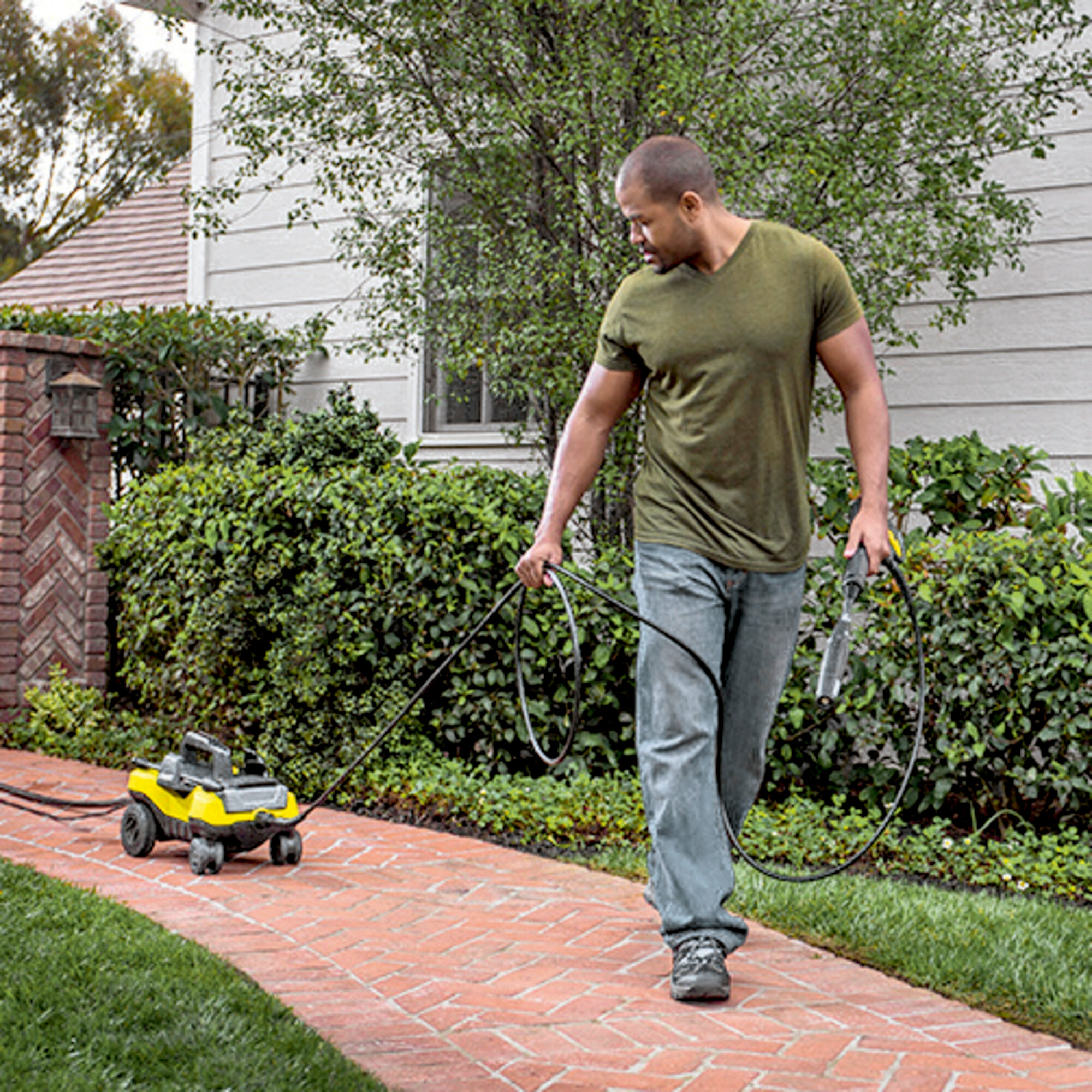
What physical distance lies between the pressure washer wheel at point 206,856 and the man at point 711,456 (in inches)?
64.0

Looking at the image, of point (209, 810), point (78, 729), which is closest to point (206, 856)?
point (209, 810)

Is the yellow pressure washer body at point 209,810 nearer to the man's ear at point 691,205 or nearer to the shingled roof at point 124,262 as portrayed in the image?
the man's ear at point 691,205

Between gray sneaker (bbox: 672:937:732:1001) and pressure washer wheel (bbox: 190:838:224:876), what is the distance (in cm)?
177

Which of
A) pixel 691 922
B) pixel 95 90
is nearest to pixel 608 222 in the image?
pixel 691 922

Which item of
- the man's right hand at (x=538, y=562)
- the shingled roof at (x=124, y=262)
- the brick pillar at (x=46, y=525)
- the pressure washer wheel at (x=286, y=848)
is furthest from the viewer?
the shingled roof at (x=124, y=262)

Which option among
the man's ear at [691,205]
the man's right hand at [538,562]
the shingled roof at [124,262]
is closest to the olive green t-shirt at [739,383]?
the man's ear at [691,205]

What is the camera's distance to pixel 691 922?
3502 millimetres

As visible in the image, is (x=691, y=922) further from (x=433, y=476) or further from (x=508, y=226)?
(x=508, y=226)

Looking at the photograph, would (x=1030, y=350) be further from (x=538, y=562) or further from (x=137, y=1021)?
(x=137, y=1021)

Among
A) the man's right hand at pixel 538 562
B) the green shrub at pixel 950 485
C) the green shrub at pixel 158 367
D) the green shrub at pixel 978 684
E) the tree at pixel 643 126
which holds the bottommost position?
the green shrub at pixel 978 684

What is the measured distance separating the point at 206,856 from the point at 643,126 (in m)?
3.77

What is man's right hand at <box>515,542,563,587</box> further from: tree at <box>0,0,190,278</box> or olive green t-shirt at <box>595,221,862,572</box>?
tree at <box>0,0,190,278</box>

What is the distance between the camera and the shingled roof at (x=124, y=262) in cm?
1144

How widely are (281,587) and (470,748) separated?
45.0 inches
